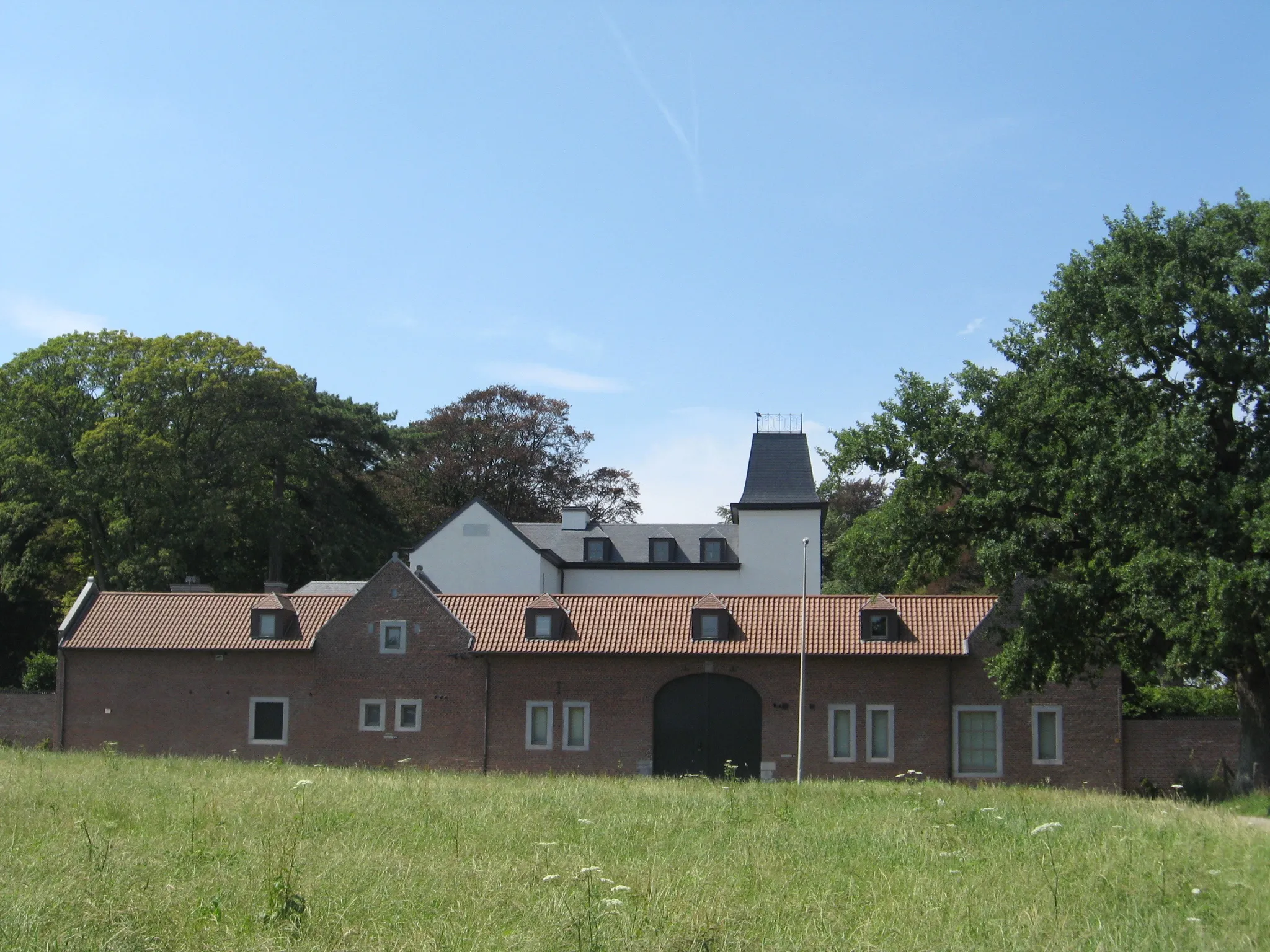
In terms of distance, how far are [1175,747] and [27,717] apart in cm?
3308

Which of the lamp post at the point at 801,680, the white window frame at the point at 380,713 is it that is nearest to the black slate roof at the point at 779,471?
the lamp post at the point at 801,680

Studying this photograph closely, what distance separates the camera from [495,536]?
51062 millimetres

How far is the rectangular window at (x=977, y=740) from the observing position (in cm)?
3453

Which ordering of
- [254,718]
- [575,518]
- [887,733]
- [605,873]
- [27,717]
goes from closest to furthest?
[605,873], [887,733], [254,718], [27,717], [575,518]

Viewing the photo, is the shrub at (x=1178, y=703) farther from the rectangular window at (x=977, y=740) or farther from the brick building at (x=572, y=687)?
the rectangular window at (x=977, y=740)

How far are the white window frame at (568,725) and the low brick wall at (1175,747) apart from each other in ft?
47.5

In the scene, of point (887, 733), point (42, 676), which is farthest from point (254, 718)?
point (887, 733)

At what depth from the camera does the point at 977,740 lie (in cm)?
3478

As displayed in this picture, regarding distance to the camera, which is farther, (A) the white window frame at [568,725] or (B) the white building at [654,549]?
(B) the white building at [654,549]

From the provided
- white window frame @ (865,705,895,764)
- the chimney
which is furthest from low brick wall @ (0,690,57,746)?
white window frame @ (865,705,895,764)

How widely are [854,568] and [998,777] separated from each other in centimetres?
1072

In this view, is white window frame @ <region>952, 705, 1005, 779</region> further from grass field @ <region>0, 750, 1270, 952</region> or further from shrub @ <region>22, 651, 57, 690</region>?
shrub @ <region>22, 651, 57, 690</region>

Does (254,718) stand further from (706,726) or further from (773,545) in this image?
(773,545)

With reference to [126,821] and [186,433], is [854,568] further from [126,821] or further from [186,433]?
[186,433]
